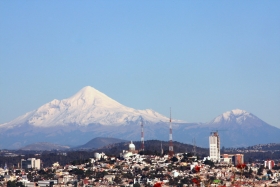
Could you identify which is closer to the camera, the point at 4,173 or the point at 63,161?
the point at 4,173

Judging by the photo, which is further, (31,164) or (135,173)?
(31,164)

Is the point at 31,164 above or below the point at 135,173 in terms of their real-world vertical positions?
above

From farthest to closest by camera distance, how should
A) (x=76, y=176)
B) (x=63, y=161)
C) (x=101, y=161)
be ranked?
(x=63, y=161) → (x=101, y=161) → (x=76, y=176)

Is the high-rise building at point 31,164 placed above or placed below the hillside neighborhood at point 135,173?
above

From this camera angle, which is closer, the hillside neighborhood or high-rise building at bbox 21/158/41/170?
the hillside neighborhood

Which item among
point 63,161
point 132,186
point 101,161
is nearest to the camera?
point 132,186

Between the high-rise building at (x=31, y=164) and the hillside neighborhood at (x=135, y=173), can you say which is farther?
the high-rise building at (x=31, y=164)

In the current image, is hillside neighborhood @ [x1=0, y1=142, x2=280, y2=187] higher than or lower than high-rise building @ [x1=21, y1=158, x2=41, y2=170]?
lower

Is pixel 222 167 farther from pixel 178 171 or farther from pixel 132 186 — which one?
pixel 132 186

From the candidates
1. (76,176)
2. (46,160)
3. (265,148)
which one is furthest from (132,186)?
(265,148)
